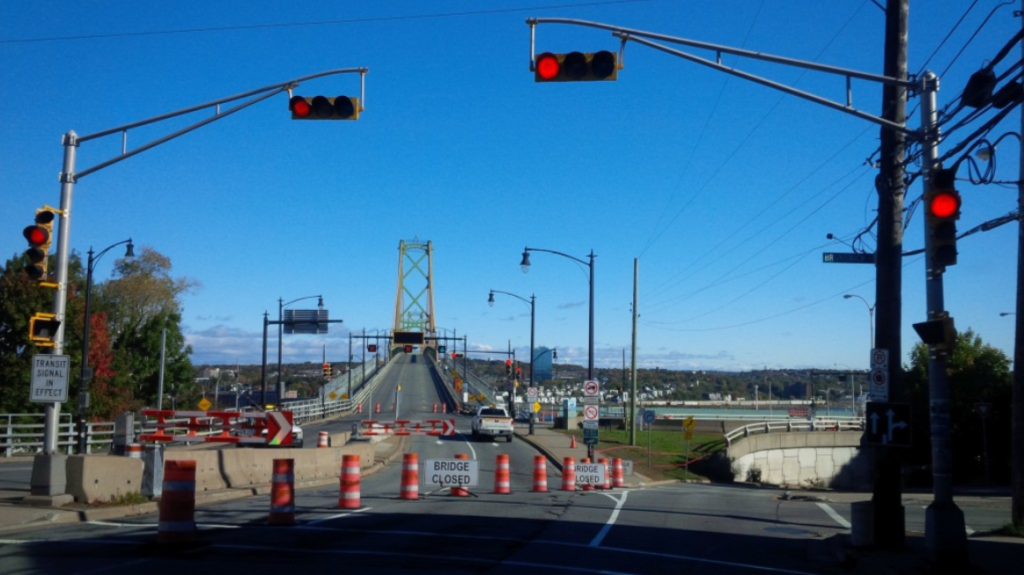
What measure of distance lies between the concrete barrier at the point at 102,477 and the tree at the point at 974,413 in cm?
3330

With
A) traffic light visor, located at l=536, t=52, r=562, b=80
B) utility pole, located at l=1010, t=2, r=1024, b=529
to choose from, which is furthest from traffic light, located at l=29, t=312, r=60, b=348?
utility pole, located at l=1010, t=2, r=1024, b=529

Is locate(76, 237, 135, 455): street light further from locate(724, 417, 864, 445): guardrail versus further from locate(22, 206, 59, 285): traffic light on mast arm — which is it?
locate(724, 417, 864, 445): guardrail

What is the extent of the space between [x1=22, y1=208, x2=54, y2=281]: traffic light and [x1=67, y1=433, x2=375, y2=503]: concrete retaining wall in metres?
3.20

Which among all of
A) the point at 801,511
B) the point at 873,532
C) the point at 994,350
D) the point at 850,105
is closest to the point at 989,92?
the point at 850,105

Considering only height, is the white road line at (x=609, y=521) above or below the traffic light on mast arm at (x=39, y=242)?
below

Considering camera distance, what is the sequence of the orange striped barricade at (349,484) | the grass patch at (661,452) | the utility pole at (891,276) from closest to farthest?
the utility pole at (891,276), the orange striped barricade at (349,484), the grass patch at (661,452)

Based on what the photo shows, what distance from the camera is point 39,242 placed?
50.8ft

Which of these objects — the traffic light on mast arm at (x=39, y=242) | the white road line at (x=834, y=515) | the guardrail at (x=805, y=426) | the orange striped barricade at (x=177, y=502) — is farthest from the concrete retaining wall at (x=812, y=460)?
the orange striped barricade at (x=177, y=502)

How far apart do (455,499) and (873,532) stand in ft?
34.1

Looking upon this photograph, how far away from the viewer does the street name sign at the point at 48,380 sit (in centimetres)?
1591

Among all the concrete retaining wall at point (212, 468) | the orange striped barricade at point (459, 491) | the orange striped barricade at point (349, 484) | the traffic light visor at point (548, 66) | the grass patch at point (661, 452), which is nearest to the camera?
the traffic light visor at point (548, 66)

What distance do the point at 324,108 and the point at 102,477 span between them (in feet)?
24.8

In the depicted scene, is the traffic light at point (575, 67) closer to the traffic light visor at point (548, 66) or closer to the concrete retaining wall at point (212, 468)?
the traffic light visor at point (548, 66)

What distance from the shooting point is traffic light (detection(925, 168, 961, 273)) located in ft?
39.1
